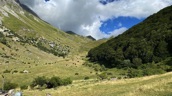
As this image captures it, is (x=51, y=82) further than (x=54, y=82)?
Yes

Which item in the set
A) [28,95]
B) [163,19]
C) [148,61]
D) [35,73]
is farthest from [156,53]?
[28,95]

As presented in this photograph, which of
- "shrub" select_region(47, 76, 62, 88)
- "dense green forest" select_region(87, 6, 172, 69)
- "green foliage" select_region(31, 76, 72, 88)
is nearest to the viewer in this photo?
"shrub" select_region(47, 76, 62, 88)

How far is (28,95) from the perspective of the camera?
47469 mm

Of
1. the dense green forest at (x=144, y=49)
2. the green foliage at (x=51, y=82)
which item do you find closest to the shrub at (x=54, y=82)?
the green foliage at (x=51, y=82)

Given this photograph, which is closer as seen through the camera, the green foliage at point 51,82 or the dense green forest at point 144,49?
the green foliage at point 51,82

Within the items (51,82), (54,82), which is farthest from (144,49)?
(51,82)

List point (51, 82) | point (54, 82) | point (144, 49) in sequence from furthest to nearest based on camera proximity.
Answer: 1. point (144, 49)
2. point (51, 82)
3. point (54, 82)

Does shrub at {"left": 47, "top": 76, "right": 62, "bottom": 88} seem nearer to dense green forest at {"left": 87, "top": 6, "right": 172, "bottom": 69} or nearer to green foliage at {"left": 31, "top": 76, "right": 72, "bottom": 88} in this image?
green foliage at {"left": 31, "top": 76, "right": 72, "bottom": 88}

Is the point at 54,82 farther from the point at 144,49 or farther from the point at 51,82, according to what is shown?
the point at 144,49

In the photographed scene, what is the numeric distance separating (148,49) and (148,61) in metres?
6.36

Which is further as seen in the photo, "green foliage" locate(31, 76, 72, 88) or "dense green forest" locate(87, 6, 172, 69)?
"dense green forest" locate(87, 6, 172, 69)

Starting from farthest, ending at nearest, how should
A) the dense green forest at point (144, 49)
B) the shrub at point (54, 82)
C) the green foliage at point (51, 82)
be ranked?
the dense green forest at point (144, 49)
the green foliage at point (51, 82)
the shrub at point (54, 82)

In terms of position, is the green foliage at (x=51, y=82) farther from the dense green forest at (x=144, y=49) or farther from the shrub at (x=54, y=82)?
the dense green forest at (x=144, y=49)

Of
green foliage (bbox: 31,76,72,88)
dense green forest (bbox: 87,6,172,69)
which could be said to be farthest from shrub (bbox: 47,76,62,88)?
dense green forest (bbox: 87,6,172,69)
